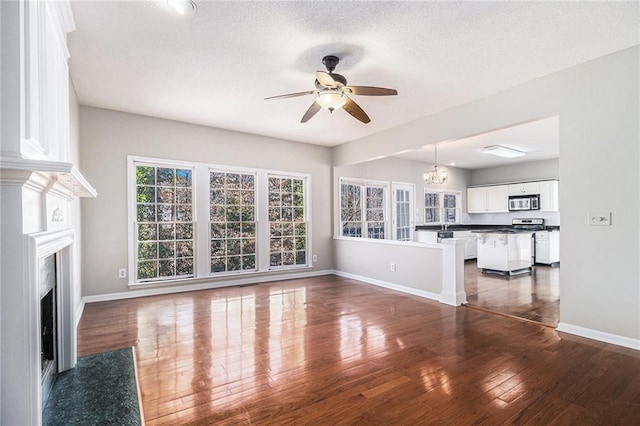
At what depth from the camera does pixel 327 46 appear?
2.80m

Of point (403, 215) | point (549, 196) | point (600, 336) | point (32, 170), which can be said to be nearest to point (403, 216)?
point (403, 215)

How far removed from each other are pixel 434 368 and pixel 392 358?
1.13 feet

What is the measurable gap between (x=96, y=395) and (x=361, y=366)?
1.88 m

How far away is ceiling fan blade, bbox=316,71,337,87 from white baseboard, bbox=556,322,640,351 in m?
3.37

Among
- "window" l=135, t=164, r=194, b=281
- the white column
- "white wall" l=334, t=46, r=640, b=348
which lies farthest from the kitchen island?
"window" l=135, t=164, r=194, b=281

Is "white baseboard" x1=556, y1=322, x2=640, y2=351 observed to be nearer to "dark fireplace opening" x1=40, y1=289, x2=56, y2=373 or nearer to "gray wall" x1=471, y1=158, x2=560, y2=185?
"dark fireplace opening" x1=40, y1=289, x2=56, y2=373

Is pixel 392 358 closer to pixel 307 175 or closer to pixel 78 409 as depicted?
pixel 78 409

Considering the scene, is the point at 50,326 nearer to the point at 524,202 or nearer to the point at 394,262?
the point at 394,262

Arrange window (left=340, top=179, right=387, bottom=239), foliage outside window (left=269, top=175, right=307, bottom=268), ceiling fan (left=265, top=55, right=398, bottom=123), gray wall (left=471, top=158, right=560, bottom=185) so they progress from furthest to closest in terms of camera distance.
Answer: gray wall (left=471, top=158, right=560, bottom=185)
window (left=340, top=179, right=387, bottom=239)
foliage outside window (left=269, top=175, right=307, bottom=268)
ceiling fan (left=265, top=55, right=398, bottom=123)

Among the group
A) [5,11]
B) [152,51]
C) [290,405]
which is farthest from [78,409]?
[152,51]

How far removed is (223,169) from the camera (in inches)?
216

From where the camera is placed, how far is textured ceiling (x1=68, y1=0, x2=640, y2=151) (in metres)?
2.35

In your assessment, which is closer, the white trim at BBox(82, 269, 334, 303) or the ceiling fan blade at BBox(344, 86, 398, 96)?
the ceiling fan blade at BBox(344, 86, 398, 96)

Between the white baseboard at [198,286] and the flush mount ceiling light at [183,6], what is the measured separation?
3982mm
